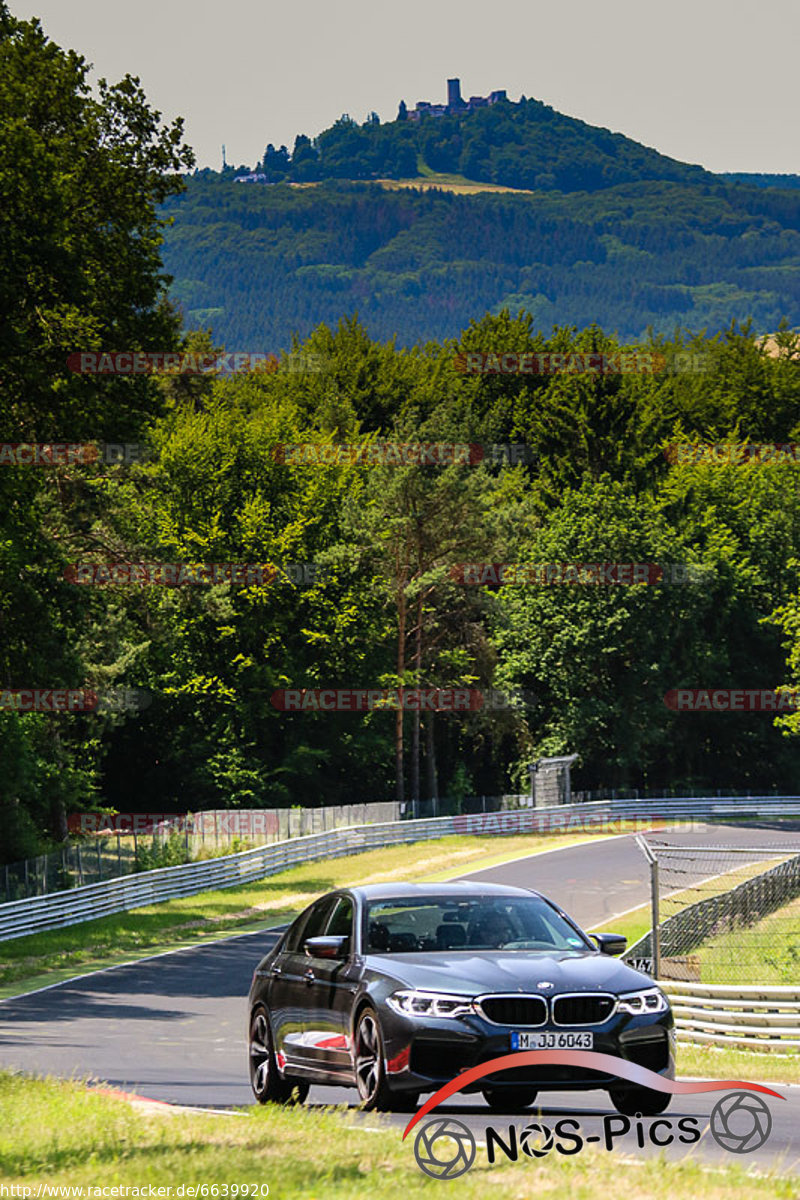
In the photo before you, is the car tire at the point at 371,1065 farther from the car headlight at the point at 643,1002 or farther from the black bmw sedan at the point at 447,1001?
the car headlight at the point at 643,1002

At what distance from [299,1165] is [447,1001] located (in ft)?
4.92

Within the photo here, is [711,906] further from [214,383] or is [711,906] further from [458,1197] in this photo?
[214,383]

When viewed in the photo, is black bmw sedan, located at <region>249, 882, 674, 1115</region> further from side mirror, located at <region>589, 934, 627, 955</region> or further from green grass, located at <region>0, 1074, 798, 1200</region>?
green grass, located at <region>0, 1074, 798, 1200</region>

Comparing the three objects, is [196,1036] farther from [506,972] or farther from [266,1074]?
[506,972]

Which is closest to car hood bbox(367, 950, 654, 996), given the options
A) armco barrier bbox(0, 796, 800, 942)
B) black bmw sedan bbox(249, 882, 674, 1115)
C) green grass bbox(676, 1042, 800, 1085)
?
black bmw sedan bbox(249, 882, 674, 1115)

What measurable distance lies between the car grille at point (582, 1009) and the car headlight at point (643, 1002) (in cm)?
10

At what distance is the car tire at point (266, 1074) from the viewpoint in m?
11.9

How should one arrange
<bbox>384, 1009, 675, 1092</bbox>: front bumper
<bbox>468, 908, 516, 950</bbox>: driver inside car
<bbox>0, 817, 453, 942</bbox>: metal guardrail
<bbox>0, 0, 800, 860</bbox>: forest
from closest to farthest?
<bbox>384, 1009, 675, 1092</bbox>: front bumper → <bbox>468, 908, 516, 950</bbox>: driver inside car → <bbox>0, 817, 453, 942</bbox>: metal guardrail → <bbox>0, 0, 800, 860</bbox>: forest

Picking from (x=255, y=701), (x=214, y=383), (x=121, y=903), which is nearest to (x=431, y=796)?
(x=255, y=701)

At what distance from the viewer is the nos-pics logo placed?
29.4 feet

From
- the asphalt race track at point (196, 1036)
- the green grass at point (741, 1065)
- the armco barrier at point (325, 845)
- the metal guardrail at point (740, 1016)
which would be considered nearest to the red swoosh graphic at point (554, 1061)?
the asphalt race track at point (196, 1036)

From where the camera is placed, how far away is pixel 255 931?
40.1 metres

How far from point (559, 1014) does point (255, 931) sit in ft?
103

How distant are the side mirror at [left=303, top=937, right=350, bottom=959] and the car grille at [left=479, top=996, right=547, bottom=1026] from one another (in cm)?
159
